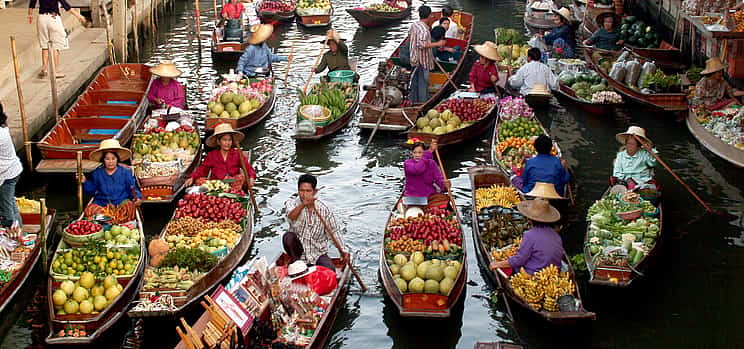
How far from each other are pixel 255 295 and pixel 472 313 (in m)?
2.57

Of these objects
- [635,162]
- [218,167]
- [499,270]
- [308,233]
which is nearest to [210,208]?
[218,167]

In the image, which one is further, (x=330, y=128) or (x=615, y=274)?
(x=330, y=128)

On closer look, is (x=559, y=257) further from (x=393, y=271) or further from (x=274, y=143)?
(x=274, y=143)

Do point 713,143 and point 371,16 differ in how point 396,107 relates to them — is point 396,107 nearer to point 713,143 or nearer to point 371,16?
point 713,143

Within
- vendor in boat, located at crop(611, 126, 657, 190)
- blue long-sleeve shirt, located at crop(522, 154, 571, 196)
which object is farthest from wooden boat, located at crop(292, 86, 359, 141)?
vendor in boat, located at crop(611, 126, 657, 190)

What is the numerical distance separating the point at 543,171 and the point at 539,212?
7.07 feet

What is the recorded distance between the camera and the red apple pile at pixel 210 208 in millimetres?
9508

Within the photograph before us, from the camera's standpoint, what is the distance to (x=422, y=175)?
32.4ft

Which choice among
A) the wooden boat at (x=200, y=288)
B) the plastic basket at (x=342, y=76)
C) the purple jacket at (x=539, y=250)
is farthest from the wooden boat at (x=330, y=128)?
the purple jacket at (x=539, y=250)

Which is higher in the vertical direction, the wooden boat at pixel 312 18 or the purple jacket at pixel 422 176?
the wooden boat at pixel 312 18

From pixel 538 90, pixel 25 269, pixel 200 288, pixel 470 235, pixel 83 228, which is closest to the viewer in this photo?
pixel 200 288

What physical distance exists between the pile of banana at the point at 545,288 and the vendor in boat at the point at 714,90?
7362 mm

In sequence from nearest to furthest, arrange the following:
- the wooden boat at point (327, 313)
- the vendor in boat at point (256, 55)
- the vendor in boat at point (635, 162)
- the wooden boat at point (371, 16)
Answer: the wooden boat at point (327, 313)
the vendor in boat at point (635, 162)
the vendor in boat at point (256, 55)
the wooden boat at point (371, 16)

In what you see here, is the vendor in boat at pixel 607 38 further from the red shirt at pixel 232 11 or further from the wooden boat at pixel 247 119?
the red shirt at pixel 232 11
